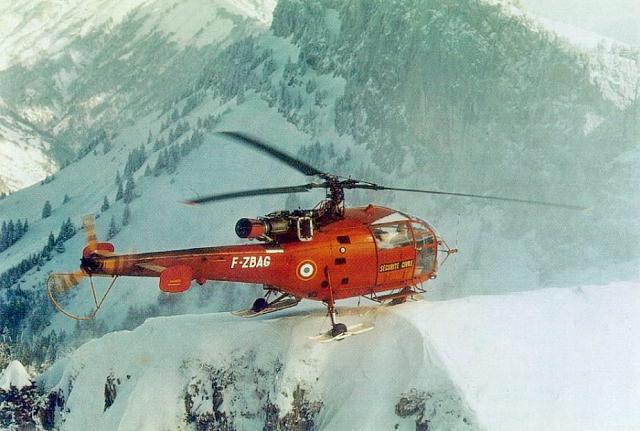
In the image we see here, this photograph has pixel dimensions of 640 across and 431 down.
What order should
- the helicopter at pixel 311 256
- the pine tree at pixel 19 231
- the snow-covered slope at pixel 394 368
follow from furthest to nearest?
the pine tree at pixel 19 231, the helicopter at pixel 311 256, the snow-covered slope at pixel 394 368

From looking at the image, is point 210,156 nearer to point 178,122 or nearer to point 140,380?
point 178,122

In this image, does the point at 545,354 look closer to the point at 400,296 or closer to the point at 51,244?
the point at 400,296

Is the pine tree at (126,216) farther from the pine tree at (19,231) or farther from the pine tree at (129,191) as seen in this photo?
the pine tree at (19,231)

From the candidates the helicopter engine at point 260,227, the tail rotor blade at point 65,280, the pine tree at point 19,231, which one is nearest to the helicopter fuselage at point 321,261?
the helicopter engine at point 260,227

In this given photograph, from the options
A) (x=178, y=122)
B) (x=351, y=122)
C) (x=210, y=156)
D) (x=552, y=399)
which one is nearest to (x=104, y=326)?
(x=210, y=156)

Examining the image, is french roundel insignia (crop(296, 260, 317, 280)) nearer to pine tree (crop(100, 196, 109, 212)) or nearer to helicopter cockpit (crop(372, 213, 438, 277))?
helicopter cockpit (crop(372, 213, 438, 277))

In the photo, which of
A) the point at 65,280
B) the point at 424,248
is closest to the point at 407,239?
the point at 424,248
